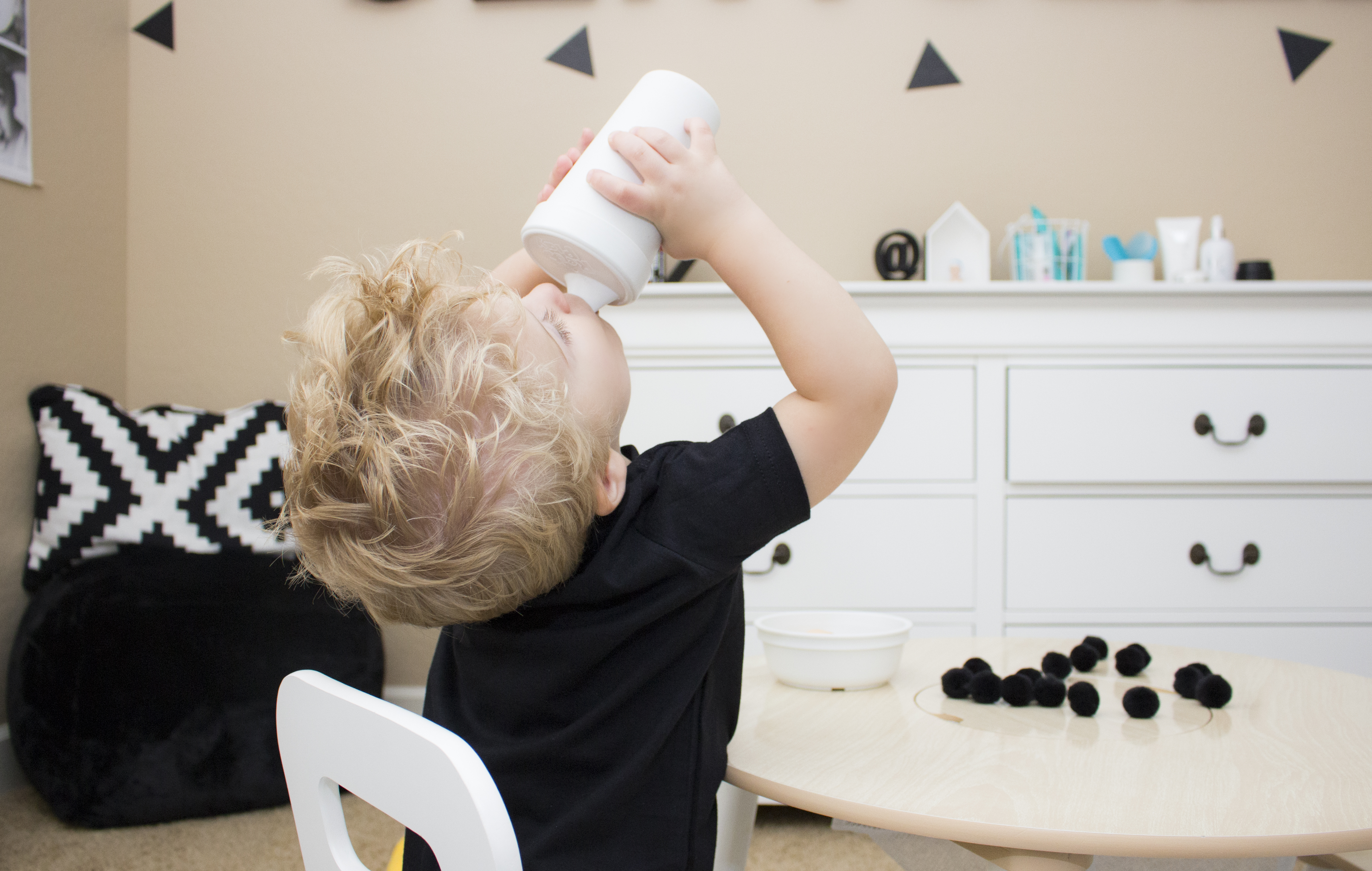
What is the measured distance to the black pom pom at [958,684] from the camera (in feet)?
2.50

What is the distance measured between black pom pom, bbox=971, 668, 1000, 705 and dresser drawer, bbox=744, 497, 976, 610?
89 centimetres

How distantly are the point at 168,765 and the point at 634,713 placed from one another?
1.32 meters

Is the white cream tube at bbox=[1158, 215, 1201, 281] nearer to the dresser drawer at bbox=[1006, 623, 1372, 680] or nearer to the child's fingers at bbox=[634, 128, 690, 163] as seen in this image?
the dresser drawer at bbox=[1006, 623, 1372, 680]

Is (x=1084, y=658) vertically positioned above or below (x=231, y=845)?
above

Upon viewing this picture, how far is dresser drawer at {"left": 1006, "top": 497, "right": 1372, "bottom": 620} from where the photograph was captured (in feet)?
5.39

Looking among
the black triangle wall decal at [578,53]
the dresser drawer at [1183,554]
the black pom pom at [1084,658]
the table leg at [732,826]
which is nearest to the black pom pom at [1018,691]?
the black pom pom at [1084,658]

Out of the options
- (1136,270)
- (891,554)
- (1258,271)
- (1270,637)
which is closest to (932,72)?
(1136,270)

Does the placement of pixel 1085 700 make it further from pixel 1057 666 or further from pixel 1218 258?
pixel 1218 258

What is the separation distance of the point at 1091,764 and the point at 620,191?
494mm

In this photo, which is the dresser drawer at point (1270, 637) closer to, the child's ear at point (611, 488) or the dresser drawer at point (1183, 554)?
the dresser drawer at point (1183, 554)

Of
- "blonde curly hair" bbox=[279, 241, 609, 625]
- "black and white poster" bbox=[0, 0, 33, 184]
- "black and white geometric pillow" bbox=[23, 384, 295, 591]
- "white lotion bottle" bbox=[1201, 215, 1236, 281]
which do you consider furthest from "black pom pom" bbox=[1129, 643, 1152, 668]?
"black and white poster" bbox=[0, 0, 33, 184]

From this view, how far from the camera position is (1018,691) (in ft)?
2.43

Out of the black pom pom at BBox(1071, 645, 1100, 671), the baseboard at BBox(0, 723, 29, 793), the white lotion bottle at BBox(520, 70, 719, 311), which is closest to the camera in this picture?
the white lotion bottle at BBox(520, 70, 719, 311)

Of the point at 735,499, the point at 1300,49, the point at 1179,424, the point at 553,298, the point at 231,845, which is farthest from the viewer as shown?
the point at 1300,49
